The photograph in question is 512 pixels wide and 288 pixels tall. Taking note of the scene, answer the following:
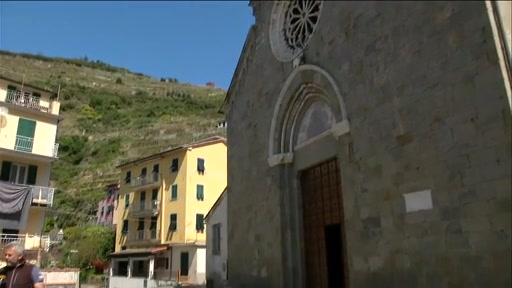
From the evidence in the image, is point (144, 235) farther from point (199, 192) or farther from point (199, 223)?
point (199, 192)

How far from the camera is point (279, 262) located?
12047 mm

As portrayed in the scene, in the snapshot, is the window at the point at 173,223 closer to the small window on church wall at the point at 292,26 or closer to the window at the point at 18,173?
the window at the point at 18,173

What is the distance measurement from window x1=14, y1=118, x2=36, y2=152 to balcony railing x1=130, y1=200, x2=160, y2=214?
14712 millimetres

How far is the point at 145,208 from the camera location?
3834 centimetres

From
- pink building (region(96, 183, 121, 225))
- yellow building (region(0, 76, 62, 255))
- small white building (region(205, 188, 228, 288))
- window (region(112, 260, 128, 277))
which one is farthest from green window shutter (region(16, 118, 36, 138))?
pink building (region(96, 183, 121, 225))

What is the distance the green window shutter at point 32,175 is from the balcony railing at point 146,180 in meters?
13.9

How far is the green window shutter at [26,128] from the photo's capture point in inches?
952

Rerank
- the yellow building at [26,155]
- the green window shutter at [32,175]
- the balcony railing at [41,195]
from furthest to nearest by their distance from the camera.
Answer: the green window shutter at [32,175] → the balcony railing at [41,195] → the yellow building at [26,155]

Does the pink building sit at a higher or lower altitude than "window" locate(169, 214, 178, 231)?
higher

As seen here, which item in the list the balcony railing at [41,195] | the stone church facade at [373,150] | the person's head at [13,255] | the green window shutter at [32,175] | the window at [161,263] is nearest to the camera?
the person's head at [13,255]

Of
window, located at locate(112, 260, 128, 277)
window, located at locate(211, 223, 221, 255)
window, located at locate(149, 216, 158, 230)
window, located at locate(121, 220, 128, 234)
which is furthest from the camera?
window, located at locate(121, 220, 128, 234)

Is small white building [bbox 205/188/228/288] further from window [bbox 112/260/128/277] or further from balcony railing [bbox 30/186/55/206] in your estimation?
window [bbox 112/260/128/277]

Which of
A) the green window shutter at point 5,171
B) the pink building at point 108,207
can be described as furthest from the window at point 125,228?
the green window shutter at point 5,171

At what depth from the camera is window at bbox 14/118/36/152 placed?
23870 millimetres
